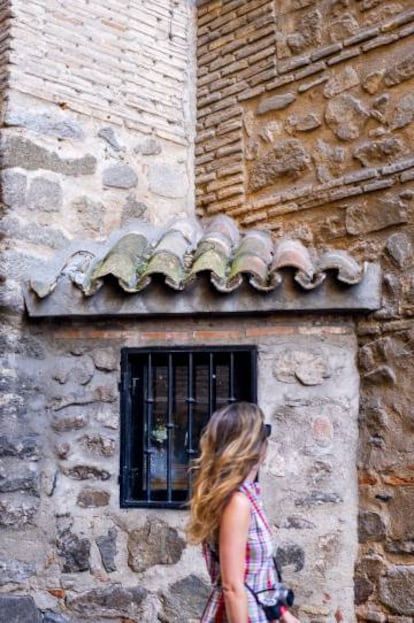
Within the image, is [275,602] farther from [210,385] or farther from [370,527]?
[210,385]

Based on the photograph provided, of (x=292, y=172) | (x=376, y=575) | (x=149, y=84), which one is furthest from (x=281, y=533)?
(x=149, y=84)

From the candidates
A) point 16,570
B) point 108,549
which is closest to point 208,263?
point 108,549

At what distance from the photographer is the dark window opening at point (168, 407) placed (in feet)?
14.1

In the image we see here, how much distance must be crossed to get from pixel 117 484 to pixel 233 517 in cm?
190

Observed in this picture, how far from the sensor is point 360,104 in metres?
4.47

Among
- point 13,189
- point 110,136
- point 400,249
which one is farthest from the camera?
point 110,136

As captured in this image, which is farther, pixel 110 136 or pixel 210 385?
pixel 110 136

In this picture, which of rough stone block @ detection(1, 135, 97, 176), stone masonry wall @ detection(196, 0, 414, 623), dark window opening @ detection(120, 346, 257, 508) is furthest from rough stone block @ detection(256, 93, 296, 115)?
→ dark window opening @ detection(120, 346, 257, 508)

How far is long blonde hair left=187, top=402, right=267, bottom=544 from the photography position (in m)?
2.57

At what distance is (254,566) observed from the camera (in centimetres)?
262

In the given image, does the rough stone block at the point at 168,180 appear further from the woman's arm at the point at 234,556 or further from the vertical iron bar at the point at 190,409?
the woman's arm at the point at 234,556

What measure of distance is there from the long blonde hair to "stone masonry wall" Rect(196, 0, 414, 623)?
5.16 feet

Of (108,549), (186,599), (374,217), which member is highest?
(374,217)

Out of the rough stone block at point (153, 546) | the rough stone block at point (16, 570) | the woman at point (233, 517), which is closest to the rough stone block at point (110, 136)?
the rough stone block at point (153, 546)
